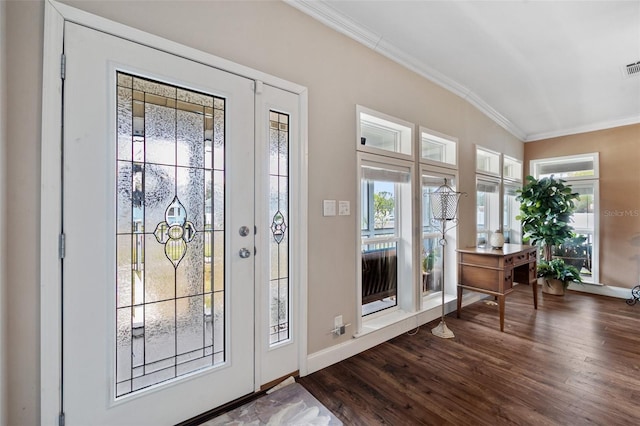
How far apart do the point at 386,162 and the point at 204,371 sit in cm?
218

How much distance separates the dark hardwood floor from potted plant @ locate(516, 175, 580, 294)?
1297mm

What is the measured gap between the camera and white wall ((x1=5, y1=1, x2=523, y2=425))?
4.03 ft

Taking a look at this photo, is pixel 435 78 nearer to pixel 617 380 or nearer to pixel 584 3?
pixel 584 3

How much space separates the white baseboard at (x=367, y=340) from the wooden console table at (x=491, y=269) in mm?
395

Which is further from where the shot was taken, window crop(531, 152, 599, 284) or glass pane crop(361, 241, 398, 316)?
window crop(531, 152, 599, 284)

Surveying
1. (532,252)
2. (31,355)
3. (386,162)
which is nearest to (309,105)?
(386,162)

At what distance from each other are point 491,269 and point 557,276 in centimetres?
199

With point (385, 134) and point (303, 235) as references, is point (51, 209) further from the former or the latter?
point (385, 134)

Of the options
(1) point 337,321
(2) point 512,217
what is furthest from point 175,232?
(2) point 512,217

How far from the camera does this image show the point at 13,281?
1.22 metres

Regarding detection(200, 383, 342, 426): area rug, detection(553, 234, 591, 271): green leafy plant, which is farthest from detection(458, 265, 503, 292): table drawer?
detection(553, 234, 591, 271): green leafy plant

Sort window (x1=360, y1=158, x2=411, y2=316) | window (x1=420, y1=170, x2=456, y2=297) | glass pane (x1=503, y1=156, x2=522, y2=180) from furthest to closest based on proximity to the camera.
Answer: glass pane (x1=503, y1=156, x2=522, y2=180), window (x1=420, y1=170, x2=456, y2=297), window (x1=360, y1=158, x2=411, y2=316)

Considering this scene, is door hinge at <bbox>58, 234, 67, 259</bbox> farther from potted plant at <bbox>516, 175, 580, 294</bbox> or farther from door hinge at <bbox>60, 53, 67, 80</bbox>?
potted plant at <bbox>516, 175, 580, 294</bbox>

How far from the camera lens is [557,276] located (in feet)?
13.5
